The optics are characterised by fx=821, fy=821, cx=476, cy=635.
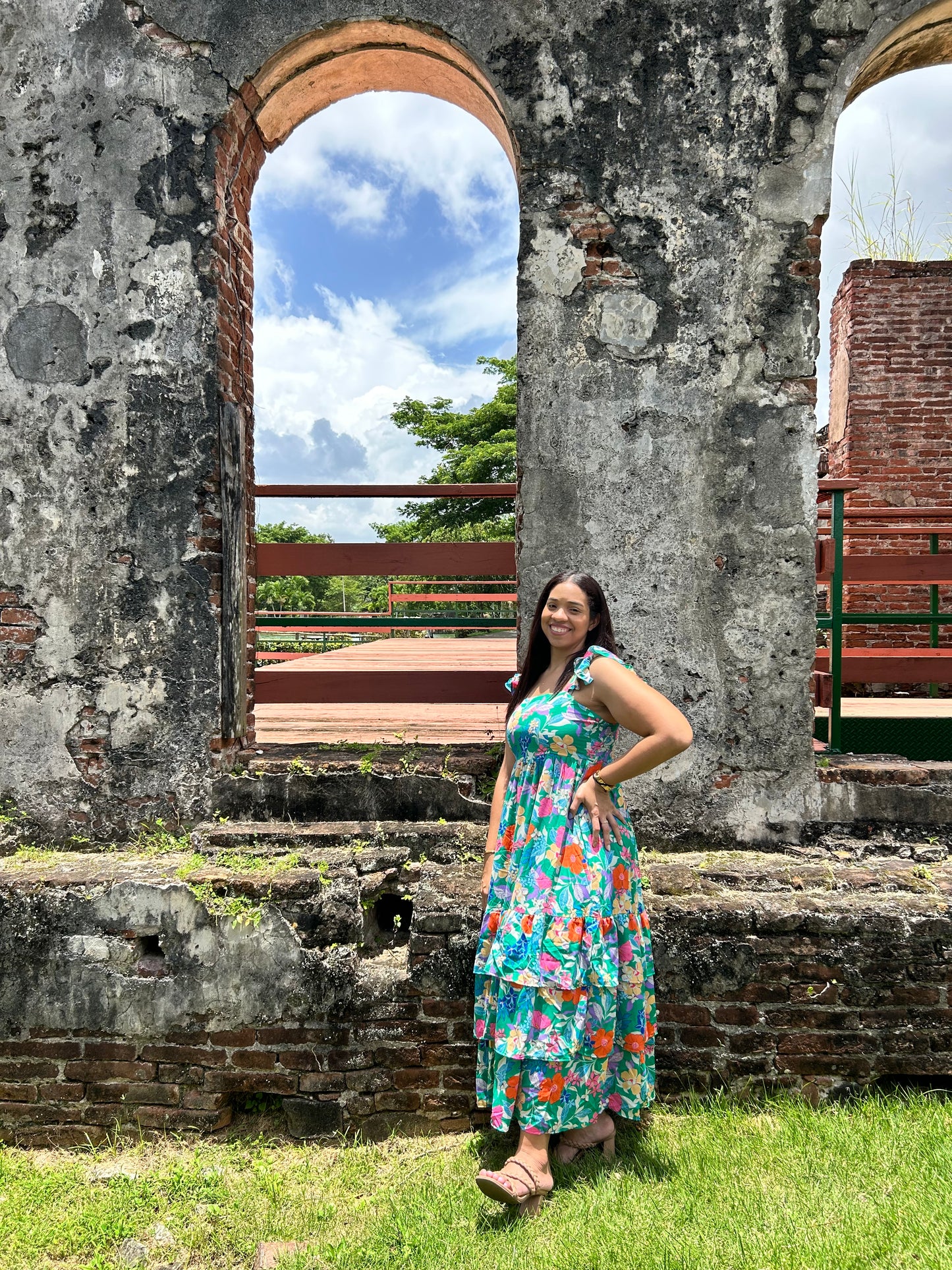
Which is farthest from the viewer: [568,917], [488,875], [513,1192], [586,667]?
[488,875]

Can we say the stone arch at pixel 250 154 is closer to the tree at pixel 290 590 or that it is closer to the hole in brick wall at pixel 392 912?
the hole in brick wall at pixel 392 912

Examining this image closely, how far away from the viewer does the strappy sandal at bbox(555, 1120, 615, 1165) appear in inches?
99.1

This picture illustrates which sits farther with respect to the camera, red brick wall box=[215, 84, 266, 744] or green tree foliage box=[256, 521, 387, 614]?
green tree foliage box=[256, 521, 387, 614]

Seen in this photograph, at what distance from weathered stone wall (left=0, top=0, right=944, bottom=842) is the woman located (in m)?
1.05

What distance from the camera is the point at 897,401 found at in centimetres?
742

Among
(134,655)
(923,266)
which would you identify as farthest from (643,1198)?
(923,266)

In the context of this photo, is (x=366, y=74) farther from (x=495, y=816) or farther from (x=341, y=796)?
(x=495, y=816)

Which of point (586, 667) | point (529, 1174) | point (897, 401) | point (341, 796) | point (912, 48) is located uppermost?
point (912, 48)

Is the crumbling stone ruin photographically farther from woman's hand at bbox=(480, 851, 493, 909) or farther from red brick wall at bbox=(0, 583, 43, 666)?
woman's hand at bbox=(480, 851, 493, 909)

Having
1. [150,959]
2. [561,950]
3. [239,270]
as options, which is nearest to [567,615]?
[561,950]

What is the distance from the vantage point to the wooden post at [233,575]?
144 inches

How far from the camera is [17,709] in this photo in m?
3.65

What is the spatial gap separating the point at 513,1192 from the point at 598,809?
3.49ft

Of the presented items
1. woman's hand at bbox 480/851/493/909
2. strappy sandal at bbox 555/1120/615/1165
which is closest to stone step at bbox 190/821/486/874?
woman's hand at bbox 480/851/493/909
